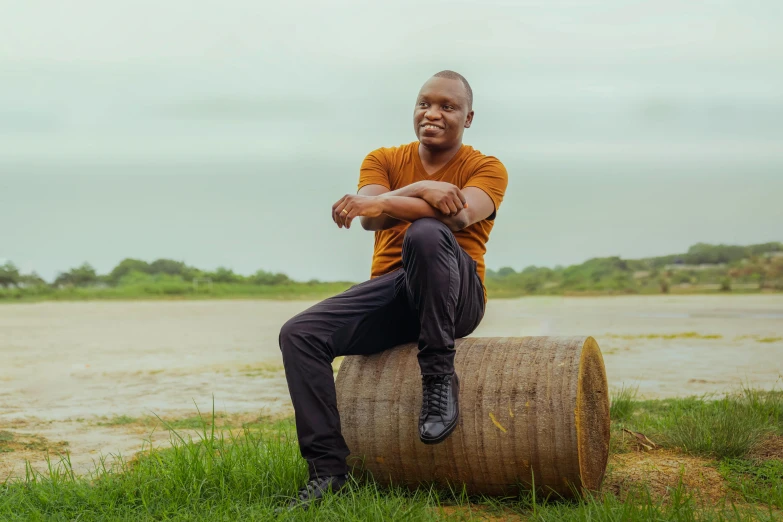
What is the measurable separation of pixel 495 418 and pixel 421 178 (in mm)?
1371

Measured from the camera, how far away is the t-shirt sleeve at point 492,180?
4188 millimetres

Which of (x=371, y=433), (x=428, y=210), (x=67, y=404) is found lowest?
(x=67, y=404)

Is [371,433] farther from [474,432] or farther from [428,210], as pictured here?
[428,210]

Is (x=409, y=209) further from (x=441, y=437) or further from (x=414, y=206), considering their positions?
(x=441, y=437)

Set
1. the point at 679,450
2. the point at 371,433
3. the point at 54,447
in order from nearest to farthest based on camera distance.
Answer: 1. the point at 371,433
2. the point at 679,450
3. the point at 54,447

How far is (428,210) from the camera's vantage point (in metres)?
3.82

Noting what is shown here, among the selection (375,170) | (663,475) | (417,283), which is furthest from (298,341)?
(663,475)

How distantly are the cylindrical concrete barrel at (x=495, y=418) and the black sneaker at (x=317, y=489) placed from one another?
0.26 meters

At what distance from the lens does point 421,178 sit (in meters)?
4.38

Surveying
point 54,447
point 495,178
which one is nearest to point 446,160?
point 495,178

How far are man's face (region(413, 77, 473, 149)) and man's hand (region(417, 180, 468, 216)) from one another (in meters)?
0.48

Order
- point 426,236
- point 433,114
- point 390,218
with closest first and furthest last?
point 426,236 < point 390,218 < point 433,114

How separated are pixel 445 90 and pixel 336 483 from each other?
2069mm

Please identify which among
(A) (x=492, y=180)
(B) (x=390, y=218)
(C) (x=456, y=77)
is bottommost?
(B) (x=390, y=218)
